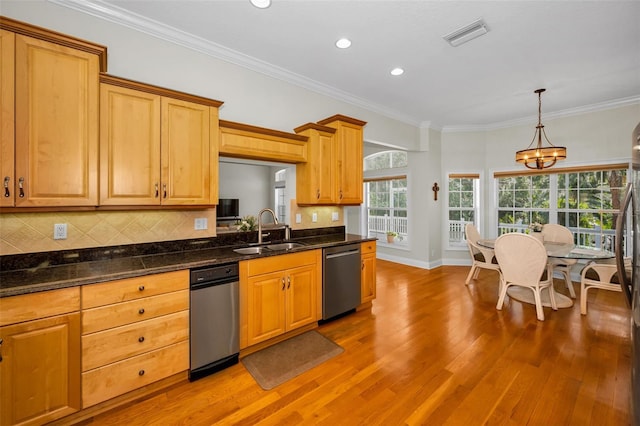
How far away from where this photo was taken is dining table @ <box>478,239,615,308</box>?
3198 mm

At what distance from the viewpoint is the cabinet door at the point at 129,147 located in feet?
6.48

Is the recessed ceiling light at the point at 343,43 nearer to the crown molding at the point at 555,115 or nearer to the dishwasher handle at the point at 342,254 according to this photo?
the dishwasher handle at the point at 342,254

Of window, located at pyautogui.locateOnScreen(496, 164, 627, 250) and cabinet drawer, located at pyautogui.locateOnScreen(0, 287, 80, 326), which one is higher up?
window, located at pyautogui.locateOnScreen(496, 164, 627, 250)

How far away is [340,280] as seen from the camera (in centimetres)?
315

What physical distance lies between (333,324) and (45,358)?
2.40 m

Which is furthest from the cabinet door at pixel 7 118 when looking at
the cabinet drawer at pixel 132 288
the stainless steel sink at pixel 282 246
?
the stainless steel sink at pixel 282 246

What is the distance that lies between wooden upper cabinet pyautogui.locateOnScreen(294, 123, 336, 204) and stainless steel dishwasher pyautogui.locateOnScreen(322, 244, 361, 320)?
671 mm

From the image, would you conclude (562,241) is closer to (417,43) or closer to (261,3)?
(417,43)

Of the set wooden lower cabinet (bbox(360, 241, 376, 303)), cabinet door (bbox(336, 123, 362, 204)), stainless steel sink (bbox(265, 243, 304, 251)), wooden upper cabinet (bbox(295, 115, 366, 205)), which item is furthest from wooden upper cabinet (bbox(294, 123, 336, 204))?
wooden lower cabinet (bbox(360, 241, 376, 303))

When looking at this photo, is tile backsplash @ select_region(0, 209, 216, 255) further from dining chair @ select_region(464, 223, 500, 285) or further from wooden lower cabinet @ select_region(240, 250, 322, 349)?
dining chair @ select_region(464, 223, 500, 285)

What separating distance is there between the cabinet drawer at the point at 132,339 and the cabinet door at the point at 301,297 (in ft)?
3.19

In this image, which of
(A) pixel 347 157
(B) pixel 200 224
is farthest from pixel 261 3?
(B) pixel 200 224

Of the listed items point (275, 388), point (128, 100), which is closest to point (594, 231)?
point (275, 388)

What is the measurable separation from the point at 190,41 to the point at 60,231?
6.74 ft
